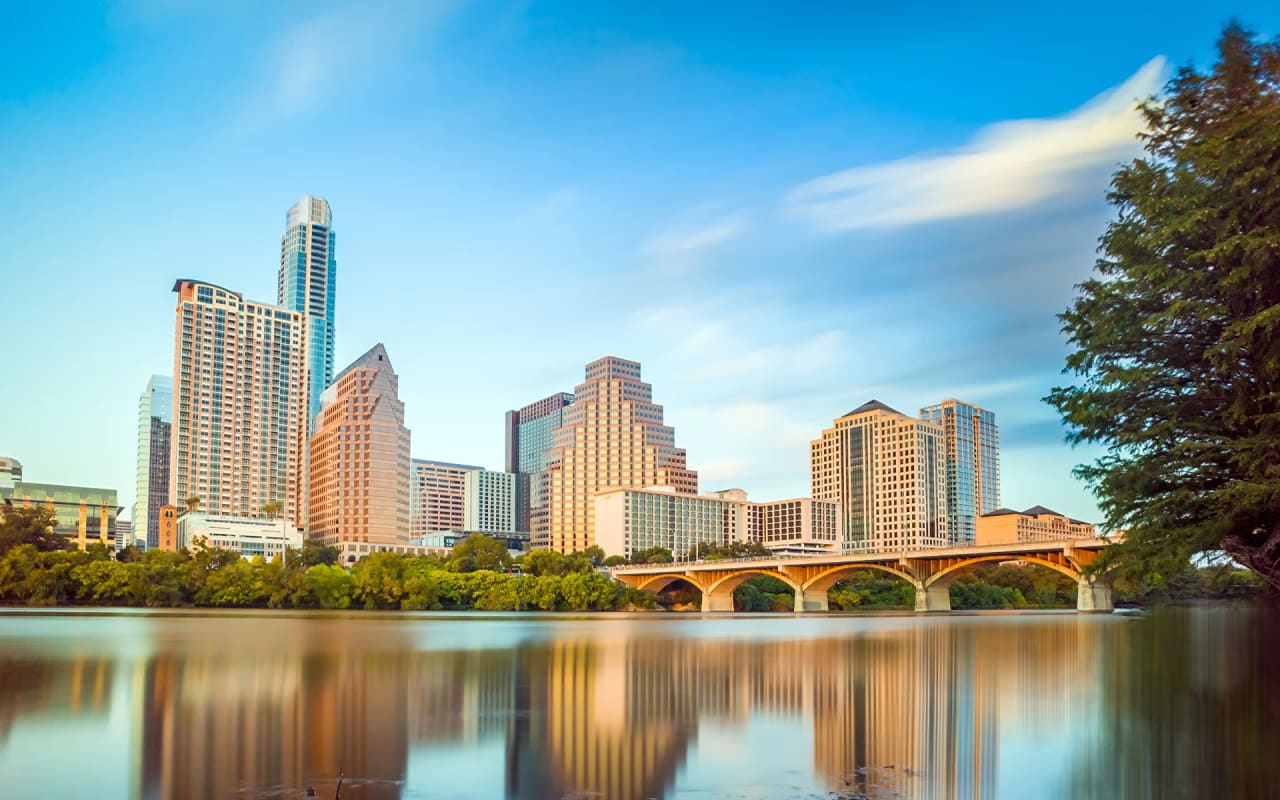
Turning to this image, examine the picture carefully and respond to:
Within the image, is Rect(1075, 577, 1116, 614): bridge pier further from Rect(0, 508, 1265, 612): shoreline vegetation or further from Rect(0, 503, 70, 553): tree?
Rect(0, 503, 70, 553): tree

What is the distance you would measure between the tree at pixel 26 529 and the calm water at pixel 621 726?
A: 77522mm

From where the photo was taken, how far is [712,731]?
19875mm

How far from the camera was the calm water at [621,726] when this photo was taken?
14742mm

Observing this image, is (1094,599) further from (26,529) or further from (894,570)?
(26,529)

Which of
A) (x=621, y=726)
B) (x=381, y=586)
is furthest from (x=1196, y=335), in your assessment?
(x=381, y=586)

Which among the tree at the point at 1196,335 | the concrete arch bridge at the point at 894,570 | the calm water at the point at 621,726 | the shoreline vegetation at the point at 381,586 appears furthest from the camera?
the concrete arch bridge at the point at 894,570

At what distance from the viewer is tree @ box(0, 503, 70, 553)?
106312 millimetres

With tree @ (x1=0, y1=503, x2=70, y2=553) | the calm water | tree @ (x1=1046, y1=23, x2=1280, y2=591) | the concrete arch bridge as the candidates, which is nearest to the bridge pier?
the concrete arch bridge

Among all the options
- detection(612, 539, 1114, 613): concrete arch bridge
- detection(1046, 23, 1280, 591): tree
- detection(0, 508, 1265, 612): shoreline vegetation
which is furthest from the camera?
detection(612, 539, 1114, 613): concrete arch bridge

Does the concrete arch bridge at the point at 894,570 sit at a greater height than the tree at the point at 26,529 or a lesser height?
lesser

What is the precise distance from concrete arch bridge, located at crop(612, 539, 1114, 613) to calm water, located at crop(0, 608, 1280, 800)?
2805 inches

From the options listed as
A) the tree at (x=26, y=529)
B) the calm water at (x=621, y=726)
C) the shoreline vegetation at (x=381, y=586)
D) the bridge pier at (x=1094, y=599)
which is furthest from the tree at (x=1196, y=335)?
the tree at (x=26, y=529)

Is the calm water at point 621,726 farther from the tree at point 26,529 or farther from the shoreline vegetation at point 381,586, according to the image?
the tree at point 26,529

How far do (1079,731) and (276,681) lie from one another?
20.9 m
